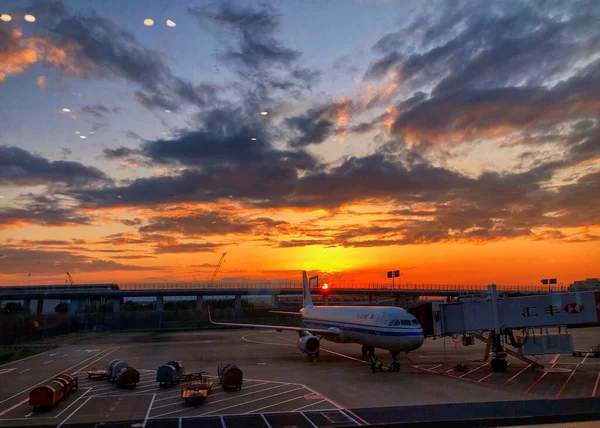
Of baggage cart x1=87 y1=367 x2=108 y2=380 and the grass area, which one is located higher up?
baggage cart x1=87 y1=367 x2=108 y2=380

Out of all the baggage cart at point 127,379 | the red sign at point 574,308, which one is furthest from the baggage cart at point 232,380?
the red sign at point 574,308

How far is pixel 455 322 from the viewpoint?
44656 mm

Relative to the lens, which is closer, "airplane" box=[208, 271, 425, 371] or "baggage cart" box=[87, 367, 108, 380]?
Answer: "baggage cart" box=[87, 367, 108, 380]

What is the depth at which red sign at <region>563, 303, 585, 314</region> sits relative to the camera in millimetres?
38125

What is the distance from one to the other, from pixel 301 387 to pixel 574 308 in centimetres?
2310

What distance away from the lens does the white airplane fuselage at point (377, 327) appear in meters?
41.3

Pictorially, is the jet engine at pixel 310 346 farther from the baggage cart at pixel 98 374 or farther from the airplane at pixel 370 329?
the baggage cart at pixel 98 374

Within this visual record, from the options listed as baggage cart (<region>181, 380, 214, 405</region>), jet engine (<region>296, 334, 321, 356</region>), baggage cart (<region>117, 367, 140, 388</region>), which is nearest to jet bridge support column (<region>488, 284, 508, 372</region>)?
jet engine (<region>296, 334, 321, 356</region>)

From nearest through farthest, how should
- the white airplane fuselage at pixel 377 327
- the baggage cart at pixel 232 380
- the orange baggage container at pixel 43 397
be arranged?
the orange baggage container at pixel 43 397 < the baggage cart at pixel 232 380 < the white airplane fuselage at pixel 377 327

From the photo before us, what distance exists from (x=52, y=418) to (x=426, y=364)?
3328 cm

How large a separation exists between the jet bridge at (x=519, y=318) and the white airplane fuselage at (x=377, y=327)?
4.31 metres

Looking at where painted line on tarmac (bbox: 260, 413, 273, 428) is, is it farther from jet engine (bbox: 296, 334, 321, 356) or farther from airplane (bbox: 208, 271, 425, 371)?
jet engine (bbox: 296, 334, 321, 356)

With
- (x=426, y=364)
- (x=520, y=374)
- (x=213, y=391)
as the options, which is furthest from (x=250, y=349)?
(x=520, y=374)

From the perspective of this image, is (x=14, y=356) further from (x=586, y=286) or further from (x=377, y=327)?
(x=586, y=286)
